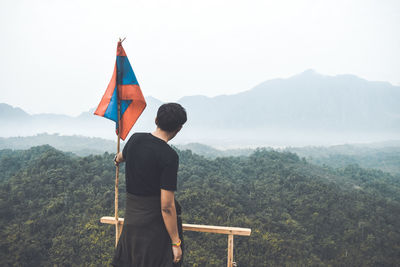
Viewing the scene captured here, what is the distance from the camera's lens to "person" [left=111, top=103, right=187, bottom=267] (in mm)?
2039

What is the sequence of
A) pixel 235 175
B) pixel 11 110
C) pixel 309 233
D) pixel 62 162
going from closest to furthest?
pixel 309 233 < pixel 62 162 < pixel 235 175 < pixel 11 110

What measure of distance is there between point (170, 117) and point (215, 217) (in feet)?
46.2

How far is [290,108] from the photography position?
141 metres

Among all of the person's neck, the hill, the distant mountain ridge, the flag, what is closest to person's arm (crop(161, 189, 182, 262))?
the person's neck

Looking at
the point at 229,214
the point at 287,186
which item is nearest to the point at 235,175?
the point at 287,186

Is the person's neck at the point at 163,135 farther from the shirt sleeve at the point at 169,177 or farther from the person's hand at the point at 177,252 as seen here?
the person's hand at the point at 177,252

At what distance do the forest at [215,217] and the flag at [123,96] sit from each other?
379 inches

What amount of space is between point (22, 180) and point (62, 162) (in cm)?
290

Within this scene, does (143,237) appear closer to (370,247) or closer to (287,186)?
(370,247)

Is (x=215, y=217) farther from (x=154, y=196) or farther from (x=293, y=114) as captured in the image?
(x=293, y=114)

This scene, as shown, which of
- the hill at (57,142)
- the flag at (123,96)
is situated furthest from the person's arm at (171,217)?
the hill at (57,142)

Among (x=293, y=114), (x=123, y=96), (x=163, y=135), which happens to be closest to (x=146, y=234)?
(x=163, y=135)

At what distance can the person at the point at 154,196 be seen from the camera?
2.04 metres

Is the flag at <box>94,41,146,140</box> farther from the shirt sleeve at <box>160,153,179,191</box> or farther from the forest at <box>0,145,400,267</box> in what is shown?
the forest at <box>0,145,400,267</box>
